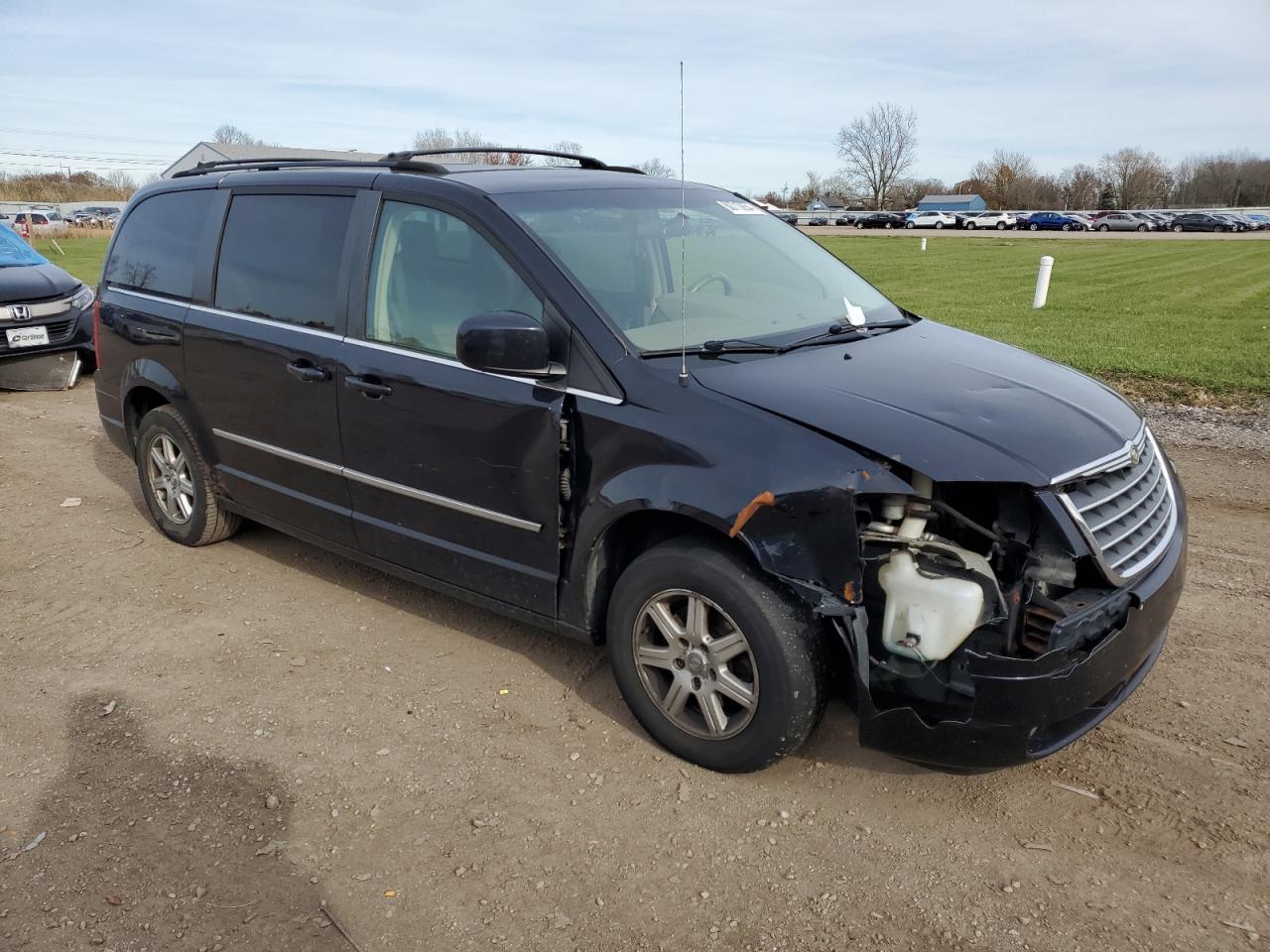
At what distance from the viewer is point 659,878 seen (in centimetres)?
283

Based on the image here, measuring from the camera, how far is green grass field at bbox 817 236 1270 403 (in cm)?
951

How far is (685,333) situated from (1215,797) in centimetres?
231

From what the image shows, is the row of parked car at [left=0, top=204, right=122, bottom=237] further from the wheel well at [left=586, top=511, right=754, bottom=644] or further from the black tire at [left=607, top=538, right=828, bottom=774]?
the black tire at [left=607, top=538, right=828, bottom=774]

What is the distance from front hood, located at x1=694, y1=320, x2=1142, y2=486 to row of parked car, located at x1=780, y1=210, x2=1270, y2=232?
62120mm

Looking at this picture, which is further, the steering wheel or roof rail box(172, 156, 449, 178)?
roof rail box(172, 156, 449, 178)

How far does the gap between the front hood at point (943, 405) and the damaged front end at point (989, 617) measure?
0.31 ft

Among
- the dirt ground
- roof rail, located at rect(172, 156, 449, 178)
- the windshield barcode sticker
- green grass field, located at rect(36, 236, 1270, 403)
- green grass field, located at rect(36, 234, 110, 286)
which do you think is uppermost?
roof rail, located at rect(172, 156, 449, 178)

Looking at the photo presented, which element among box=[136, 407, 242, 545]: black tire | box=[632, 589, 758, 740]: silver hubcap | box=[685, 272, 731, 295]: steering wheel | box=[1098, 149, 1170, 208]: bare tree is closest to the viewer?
box=[632, 589, 758, 740]: silver hubcap

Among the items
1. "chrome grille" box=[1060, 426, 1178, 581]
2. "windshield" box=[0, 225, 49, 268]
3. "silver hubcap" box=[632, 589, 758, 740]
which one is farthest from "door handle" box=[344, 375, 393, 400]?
"windshield" box=[0, 225, 49, 268]

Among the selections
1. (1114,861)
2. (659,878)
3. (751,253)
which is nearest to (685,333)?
(751,253)

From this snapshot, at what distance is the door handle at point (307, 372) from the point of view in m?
4.12

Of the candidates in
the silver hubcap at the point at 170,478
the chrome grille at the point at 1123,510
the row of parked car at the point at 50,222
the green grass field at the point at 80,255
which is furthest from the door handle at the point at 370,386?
the row of parked car at the point at 50,222

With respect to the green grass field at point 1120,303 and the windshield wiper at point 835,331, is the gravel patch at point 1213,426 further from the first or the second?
the windshield wiper at point 835,331

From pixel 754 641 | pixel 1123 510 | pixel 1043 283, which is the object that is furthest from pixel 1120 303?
pixel 754 641
